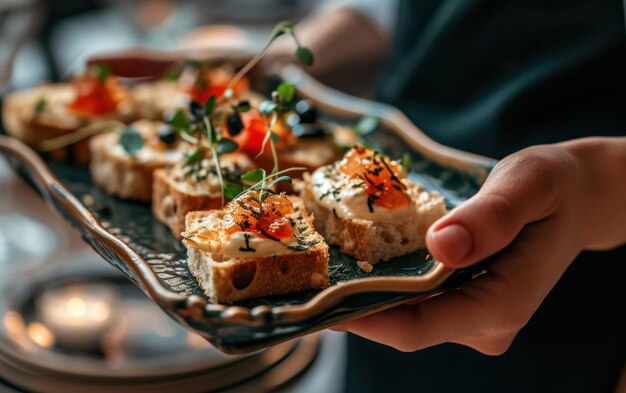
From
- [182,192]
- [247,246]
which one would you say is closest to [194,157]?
[182,192]

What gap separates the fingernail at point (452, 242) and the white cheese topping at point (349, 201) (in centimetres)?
26

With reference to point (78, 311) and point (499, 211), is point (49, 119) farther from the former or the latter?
point (499, 211)

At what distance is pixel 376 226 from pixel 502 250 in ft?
0.71

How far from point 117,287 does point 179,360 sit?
48 cm

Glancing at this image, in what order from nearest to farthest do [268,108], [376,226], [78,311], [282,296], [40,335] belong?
[282,296] < [376,226] < [268,108] < [40,335] < [78,311]

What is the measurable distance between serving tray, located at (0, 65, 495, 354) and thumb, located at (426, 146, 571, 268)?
0.26 ft

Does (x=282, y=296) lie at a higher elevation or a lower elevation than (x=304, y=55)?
lower

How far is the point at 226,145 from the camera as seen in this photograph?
1.42 m

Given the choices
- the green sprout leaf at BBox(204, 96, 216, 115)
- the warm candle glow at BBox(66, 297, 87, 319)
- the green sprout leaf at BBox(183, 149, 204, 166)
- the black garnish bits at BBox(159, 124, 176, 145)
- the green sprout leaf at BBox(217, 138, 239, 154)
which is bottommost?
the warm candle glow at BBox(66, 297, 87, 319)

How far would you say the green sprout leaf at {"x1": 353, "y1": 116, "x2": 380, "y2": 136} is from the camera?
1.81m

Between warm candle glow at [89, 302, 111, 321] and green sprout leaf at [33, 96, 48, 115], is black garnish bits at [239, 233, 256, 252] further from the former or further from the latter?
green sprout leaf at [33, 96, 48, 115]

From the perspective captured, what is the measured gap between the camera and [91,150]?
1.81 m

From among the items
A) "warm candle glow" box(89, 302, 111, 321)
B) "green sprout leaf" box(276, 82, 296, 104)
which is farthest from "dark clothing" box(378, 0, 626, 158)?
"warm candle glow" box(89, 302, 111, 321)

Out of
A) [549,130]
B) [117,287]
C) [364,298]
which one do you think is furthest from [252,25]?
[364,298]
